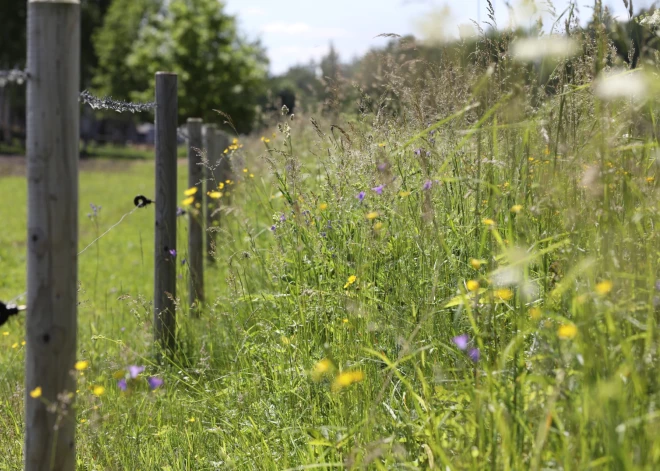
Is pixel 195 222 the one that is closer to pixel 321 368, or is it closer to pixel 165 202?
pixel 165 202

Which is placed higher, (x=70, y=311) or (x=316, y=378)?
(x=70, y=311)

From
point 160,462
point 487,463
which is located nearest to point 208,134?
point 160,462

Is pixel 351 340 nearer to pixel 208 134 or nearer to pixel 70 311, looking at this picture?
pixel 70 311

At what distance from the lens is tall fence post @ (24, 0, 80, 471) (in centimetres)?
220

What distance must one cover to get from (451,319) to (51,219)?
4.57 feet

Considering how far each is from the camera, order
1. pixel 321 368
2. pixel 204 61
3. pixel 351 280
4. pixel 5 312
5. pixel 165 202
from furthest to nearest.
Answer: pixel 204 61 → pixel 165 202 → pixel 351 280 → pixel 5 312 → pixel 321 368

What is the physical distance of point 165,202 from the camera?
415cm

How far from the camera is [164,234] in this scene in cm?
418

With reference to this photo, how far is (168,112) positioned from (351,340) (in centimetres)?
197

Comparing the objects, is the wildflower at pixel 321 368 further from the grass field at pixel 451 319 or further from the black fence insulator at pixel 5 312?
the black fence insulator at pixel 5 312

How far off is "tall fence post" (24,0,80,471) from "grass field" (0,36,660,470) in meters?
→ 0.20

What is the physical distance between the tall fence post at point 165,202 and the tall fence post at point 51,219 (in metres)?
1.71

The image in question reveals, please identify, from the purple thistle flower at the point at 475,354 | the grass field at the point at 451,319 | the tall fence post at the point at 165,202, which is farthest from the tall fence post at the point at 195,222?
the purple thistle flower at the point at 475,354

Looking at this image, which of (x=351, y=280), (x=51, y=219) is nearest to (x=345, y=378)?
(x=351, y=280)
